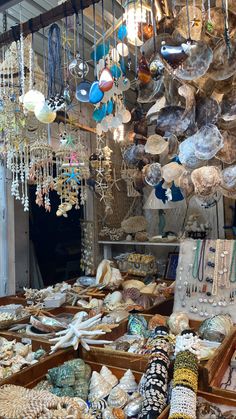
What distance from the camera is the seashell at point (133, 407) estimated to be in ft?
3.73

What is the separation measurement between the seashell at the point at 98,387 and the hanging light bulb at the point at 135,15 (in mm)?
1335

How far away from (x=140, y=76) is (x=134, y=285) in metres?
1.72

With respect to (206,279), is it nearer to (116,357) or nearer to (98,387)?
(116,357)

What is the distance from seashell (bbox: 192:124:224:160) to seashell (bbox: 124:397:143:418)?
95 cm

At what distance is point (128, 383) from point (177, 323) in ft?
1.77

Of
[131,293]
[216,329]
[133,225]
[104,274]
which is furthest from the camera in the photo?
[133,225]

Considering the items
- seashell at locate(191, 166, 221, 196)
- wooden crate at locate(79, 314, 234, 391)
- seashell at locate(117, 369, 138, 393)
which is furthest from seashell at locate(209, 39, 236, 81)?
seashell at locate(117, 369, 138, 393)

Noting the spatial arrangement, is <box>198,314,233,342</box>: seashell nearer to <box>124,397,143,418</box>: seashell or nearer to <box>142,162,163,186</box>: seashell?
<box>124,397,143,418</box>: seashell

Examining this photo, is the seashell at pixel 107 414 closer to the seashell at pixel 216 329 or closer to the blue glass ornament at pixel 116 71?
the seashell at pixel 216 329

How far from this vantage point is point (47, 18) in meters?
1.39

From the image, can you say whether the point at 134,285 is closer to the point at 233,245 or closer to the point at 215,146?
A: the point at 233,245

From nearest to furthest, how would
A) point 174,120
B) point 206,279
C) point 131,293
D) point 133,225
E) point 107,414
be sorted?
point 107,414, point 174,120, point 206,279, point 131,293, point 133,225

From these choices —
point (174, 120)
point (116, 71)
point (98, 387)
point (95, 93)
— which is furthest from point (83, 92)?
point (98, 387)

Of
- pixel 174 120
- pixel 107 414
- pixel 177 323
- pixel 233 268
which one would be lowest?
pixel 107 414
